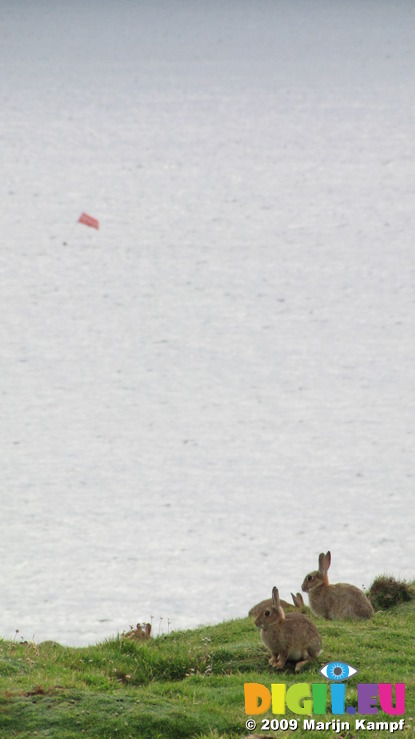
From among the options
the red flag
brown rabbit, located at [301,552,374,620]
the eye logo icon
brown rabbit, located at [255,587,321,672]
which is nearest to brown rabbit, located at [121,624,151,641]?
brown rabbit, located at [301,552,374,620]

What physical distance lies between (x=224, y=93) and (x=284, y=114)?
1428 millimetres

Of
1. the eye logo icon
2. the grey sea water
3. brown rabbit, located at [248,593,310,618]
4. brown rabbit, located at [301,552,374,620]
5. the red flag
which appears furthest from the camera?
the red flag

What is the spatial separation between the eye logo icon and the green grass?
0.04m

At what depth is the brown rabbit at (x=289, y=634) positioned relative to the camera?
5.33 metres

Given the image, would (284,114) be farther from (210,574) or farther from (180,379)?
(210,574)

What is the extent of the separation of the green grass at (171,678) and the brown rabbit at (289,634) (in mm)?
97

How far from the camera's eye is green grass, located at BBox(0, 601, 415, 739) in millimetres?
4656

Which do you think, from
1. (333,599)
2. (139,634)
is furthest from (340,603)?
(139,634)

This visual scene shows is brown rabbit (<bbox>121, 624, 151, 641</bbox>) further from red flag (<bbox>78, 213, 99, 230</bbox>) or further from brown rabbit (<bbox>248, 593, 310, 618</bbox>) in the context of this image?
red flag (<bbox>78, 213, 99, 230</bbox>)

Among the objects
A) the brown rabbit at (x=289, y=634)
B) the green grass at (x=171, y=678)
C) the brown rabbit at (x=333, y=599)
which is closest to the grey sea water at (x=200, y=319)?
the brown rabbit at (x=333, y=599)

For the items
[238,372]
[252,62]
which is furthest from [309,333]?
[252,62]

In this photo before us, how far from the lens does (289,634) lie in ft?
17.5

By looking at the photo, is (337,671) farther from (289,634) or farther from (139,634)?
(139,634)

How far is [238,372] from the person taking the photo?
38.4 ft
